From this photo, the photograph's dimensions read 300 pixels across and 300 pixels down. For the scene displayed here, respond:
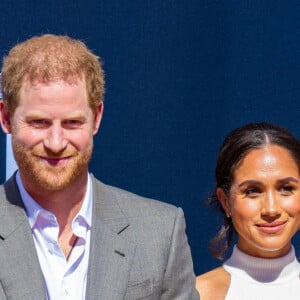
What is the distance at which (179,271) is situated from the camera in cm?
214

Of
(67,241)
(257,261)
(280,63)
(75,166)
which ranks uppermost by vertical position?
(280,63)

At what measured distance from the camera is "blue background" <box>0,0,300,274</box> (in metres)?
2.88

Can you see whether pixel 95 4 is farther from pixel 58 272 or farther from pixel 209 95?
pixel 58 272

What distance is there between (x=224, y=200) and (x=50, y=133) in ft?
2.47

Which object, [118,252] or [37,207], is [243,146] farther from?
[37,207]

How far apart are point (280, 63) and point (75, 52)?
113 centimetres

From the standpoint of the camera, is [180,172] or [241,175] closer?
[241,175]

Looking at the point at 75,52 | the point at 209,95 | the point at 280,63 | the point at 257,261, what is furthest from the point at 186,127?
the point at 75,52

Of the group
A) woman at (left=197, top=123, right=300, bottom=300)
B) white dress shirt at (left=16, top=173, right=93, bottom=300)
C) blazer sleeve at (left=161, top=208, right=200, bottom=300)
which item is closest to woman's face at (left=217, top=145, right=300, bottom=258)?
woman at (left=197, top=123, right=300, bottom=300)

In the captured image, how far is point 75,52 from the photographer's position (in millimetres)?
2049

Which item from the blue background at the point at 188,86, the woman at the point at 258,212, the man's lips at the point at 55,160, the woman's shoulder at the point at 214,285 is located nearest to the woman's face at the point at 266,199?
the woman at the point at 258,212

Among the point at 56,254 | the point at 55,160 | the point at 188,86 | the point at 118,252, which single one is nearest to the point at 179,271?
the point at 118,252

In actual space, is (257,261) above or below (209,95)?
below

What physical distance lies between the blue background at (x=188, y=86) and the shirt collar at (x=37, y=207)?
74 centimetres
